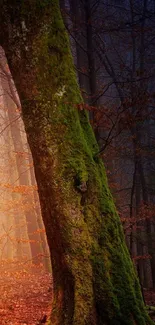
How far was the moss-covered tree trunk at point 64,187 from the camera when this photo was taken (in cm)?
391

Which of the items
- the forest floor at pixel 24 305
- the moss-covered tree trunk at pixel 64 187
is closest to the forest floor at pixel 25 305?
the forest floor at pixel 24 305

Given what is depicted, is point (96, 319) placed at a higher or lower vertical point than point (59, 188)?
lower

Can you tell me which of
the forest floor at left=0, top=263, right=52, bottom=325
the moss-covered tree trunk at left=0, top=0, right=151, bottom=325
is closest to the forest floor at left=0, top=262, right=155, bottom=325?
the forest floor at left=0, top=263, right=52, bottom=325

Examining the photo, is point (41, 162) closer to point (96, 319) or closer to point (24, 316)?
point (96, 319)

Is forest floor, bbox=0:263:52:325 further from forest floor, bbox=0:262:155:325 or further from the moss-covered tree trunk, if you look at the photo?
the moss-covered tree trunk

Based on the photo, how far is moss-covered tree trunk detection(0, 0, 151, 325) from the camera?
12.8 feet

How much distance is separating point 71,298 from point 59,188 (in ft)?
4.65

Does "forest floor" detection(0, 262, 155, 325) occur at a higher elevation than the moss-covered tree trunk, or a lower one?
lower

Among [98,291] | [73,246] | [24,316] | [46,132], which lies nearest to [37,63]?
[46,132]

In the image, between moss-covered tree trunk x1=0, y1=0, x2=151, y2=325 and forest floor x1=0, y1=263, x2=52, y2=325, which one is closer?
moss-covered tree trunk x1=0, y1=0, x2=151, y2=325

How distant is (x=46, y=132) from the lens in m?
4.09

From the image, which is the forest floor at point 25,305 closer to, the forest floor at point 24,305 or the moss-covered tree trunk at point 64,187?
the forest floor at point 24,305

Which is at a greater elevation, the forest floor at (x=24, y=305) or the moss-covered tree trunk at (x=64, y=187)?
the moss-covered tree trunk at (x=64, y=187)

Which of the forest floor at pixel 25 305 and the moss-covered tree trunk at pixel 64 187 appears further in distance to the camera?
the forest floor at pixel 25 305
